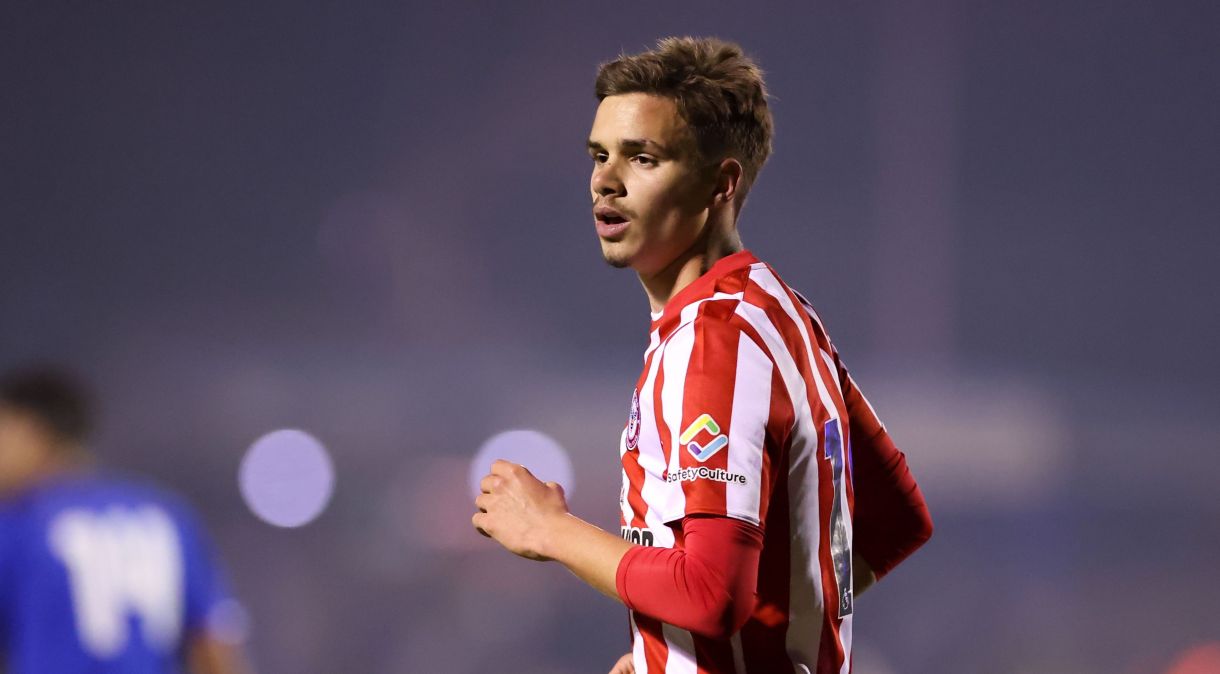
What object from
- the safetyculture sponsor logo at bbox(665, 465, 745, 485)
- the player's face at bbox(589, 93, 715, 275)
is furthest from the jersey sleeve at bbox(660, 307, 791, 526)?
the player's face at bbox(589, 93, 715, 275)

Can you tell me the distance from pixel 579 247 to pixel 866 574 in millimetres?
3378

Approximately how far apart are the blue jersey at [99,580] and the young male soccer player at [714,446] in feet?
3.81

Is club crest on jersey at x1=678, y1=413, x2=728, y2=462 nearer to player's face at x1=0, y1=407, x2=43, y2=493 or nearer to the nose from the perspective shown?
the nose

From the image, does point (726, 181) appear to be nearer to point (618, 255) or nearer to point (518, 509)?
point (618, 255)

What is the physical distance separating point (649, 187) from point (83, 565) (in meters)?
1.38

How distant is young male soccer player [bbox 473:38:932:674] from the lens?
3.34 feet

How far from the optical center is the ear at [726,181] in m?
1.31

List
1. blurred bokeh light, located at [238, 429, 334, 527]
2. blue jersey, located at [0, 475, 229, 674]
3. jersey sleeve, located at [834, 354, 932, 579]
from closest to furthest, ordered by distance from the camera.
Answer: jersey sleeve, located at [834, 354, 932, 579], blue jersey, located at [0, 475, 229, 674], blurred bokeh light, located at [238, 429, 334, 527]

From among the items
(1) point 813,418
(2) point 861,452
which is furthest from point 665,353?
(2) point 861,452

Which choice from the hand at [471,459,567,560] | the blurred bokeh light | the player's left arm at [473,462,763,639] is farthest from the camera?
the blurred bokeh light

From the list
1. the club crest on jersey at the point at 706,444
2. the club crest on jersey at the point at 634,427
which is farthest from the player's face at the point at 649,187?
the club crest on jersey at the point at 706,444

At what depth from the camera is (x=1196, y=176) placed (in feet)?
14.3

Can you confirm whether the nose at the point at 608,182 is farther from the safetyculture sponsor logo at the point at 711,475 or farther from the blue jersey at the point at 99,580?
the blue jersey at the point at 99,580

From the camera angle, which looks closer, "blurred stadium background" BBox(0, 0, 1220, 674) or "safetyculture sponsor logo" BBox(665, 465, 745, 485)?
"safetyculture sponsor logo" BBox(665, 465, 745, 485)
